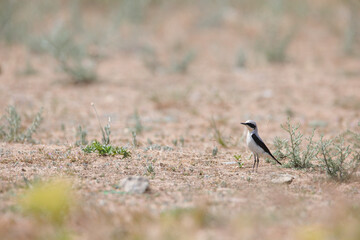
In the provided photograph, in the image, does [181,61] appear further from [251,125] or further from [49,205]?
[49,205]

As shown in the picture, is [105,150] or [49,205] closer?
[49,205]

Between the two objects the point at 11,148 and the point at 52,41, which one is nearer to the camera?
the point at 11,148

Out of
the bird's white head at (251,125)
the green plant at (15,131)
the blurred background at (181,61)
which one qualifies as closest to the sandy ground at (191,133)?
the blurred background at (181,61)

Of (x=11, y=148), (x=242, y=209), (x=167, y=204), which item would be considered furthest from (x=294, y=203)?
(x=11, y=148)

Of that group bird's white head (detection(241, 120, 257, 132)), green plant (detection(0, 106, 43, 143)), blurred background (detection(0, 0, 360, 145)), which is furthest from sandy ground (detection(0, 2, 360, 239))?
bird's white head (detection(241, 120, 257, 132))

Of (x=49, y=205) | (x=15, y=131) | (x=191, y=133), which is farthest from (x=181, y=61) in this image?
(x=49, y=205)

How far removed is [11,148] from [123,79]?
6.34 meters

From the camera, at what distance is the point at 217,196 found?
13.0 ft

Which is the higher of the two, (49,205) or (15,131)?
(15,131)

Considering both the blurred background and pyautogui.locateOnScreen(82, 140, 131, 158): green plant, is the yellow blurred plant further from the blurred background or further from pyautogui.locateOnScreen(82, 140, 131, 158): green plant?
the blurred background

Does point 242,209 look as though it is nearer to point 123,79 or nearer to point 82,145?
point 82,145

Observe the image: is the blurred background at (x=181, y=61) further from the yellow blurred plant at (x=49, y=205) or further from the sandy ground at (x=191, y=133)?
the yellow blurred plant at (x=49, y=205)

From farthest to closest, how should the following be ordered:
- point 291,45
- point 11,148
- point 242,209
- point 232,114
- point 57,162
Answer: point 291,45, point 232,114, point 11,148, point 57,162, point 242,209

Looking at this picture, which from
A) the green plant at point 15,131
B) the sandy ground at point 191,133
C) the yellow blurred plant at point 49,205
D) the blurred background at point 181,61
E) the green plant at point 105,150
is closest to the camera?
the yellow blurred plant at point 49,205
